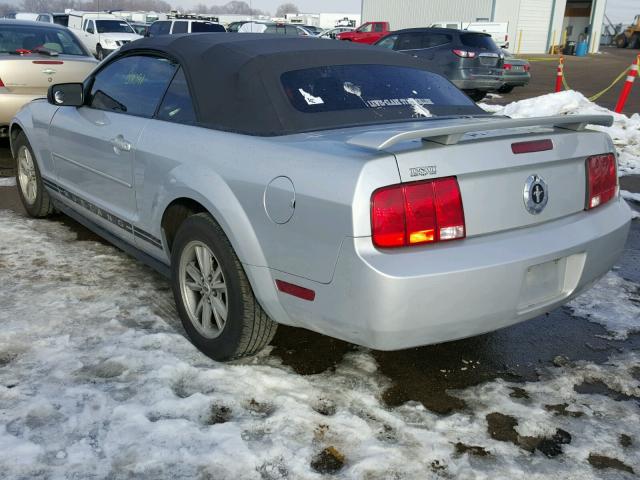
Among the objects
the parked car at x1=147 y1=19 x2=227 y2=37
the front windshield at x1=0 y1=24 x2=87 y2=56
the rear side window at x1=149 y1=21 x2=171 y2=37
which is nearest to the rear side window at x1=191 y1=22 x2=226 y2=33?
the parked car at x1=147 y1=19 x2=227 y2=37

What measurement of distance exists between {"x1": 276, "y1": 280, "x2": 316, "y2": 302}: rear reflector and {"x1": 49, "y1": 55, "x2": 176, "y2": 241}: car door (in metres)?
1.34

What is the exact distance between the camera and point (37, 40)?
817cm

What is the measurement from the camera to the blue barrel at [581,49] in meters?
40.4

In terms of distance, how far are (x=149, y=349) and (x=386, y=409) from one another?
1212 mm

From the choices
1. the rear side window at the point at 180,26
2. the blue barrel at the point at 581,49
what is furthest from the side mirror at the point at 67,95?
the blue barrel at the point at 581,49

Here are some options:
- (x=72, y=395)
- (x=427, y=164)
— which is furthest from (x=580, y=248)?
(x=72, y=395)

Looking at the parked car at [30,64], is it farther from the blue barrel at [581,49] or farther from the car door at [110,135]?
the blue barrel at [581,49]

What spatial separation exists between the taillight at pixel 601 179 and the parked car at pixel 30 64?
643 centimetres

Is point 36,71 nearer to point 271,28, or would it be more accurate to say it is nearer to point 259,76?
point 259,76

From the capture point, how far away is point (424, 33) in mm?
14984

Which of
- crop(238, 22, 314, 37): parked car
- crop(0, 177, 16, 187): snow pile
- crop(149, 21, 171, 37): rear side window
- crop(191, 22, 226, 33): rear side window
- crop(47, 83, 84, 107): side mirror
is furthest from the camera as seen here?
crop(238, 22, 314, 37): parked car

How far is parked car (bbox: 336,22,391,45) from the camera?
26478mm

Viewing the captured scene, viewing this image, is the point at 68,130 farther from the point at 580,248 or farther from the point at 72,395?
the point at 580,248

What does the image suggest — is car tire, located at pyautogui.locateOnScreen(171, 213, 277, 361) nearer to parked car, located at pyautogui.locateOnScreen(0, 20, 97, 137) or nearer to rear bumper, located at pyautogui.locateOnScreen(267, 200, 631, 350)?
rear bumper, located at pyautogui.locateOnScreen(267, 200, 631, 350)
